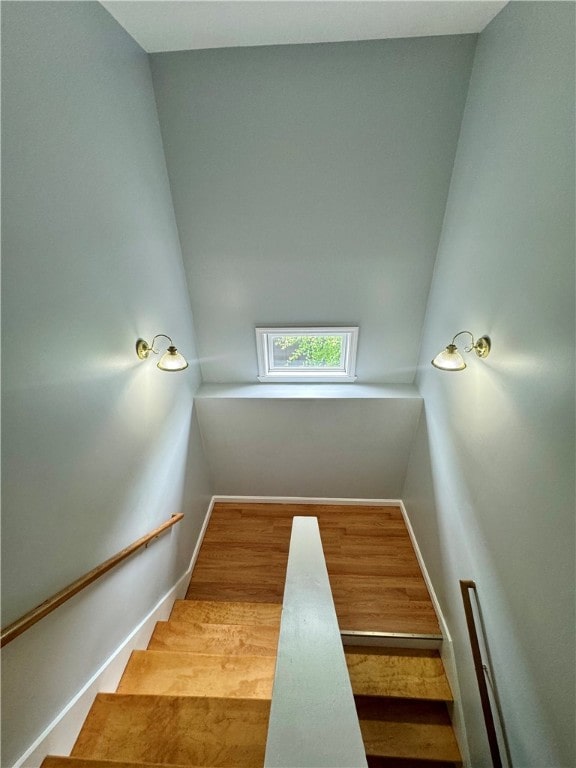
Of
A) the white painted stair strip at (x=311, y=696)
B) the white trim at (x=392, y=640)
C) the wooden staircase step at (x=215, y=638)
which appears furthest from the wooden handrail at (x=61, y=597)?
the white trim at (x=392, y=640)

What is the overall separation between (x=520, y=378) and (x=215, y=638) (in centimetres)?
250

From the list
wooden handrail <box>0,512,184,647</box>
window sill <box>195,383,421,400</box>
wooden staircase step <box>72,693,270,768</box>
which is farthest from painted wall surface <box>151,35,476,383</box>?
wooden staircase step <box>72,693,270,768</box>

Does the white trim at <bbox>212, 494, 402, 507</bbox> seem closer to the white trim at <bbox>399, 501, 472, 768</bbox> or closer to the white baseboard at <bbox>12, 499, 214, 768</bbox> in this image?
the white trim at <bbox>399, 501, 472, 768</bbox>

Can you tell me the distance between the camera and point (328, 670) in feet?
2.33

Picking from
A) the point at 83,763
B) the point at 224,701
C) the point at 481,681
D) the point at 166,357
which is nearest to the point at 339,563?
the point at 481,681

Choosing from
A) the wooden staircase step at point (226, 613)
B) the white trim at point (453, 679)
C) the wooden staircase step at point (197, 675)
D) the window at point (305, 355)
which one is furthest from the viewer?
the window at point (305, 355)

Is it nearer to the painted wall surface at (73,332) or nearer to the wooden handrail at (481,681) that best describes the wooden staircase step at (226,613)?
the painted wall surface at (73,332)

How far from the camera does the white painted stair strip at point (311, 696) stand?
1.78 ft

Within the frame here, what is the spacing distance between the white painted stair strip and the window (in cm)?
225

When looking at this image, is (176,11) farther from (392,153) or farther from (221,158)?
(392,153)

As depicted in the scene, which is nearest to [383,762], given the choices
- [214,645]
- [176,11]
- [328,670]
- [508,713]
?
[508,713]

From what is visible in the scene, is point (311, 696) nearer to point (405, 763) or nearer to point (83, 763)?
point (83, 763)

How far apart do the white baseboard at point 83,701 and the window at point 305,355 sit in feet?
7.15

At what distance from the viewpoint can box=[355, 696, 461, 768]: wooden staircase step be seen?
1943 mm
